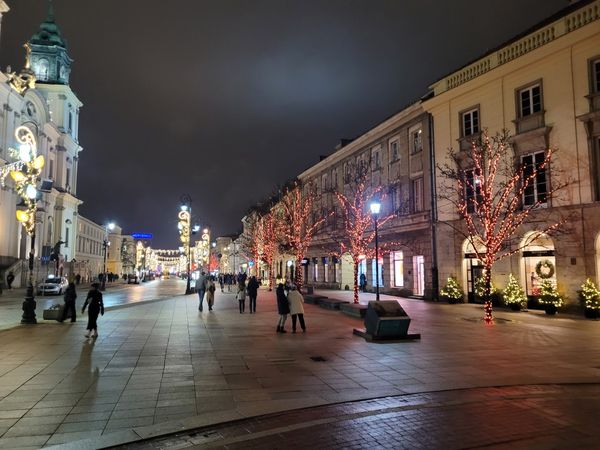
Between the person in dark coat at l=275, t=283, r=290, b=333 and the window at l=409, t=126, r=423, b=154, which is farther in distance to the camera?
the window at l=409, t=126, r=423, b=154

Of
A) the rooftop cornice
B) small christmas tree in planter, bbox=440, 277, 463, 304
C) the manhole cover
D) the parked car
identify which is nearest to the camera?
the manhole cover

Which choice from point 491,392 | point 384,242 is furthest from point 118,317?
point 384,242

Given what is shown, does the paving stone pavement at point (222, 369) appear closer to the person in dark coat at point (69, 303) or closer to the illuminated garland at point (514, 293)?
the person in dark coat at point (69, 303)

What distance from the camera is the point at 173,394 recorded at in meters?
8.27

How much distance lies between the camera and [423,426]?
21.7 ft

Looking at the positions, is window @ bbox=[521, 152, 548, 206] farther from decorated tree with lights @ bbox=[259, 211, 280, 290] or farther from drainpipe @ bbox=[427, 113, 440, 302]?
decorated tree with lights @ bbox=[259, 211, 280, 290]

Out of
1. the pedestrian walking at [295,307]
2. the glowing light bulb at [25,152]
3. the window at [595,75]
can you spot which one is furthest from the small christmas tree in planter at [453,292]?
the glowing light bulb at [25,152]

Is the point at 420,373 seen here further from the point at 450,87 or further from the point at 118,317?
the point at 450,87

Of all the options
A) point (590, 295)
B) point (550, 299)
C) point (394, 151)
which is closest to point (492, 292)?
point (550, 299)

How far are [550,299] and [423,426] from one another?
17.6 metres

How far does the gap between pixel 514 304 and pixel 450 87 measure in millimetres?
13795

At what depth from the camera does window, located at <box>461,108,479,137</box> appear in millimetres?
27484

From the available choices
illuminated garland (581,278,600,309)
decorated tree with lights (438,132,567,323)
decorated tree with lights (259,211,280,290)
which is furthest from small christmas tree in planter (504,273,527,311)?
decorated tree with lights (259,211,280,290)

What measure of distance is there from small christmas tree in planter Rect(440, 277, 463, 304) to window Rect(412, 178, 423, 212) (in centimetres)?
610
